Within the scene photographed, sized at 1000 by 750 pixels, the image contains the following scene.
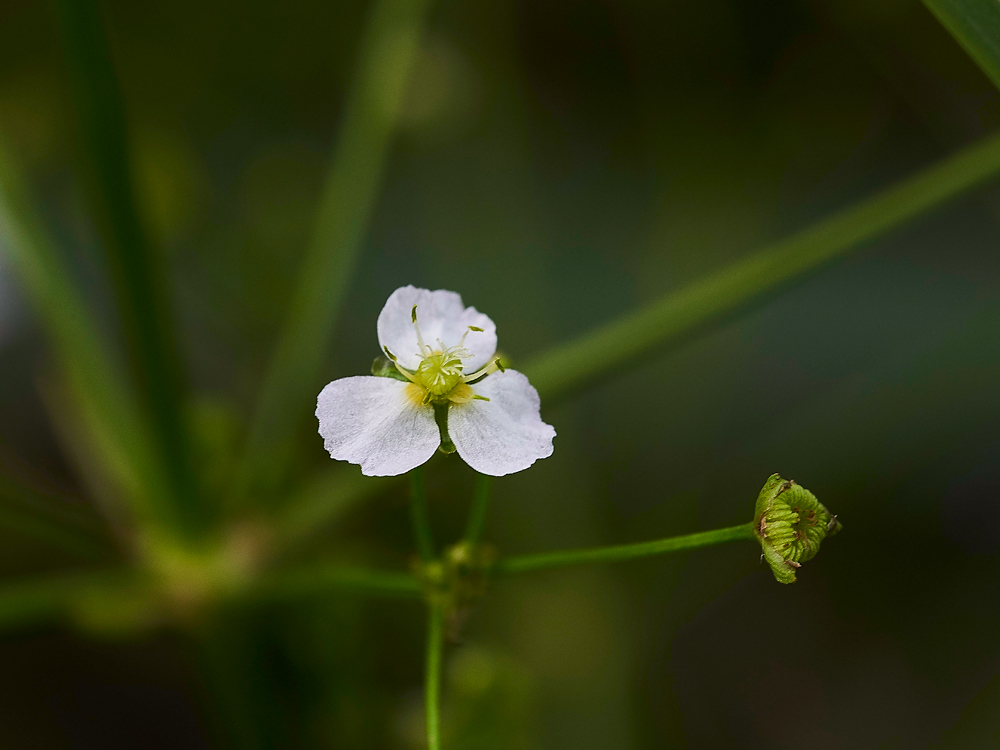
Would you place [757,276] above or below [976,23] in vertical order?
above

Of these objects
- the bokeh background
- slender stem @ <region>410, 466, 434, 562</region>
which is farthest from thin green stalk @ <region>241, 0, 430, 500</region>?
slender stem @ <region>410, 466, 434, 562</region>

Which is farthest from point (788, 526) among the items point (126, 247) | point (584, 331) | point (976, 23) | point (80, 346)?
point (584, 331)

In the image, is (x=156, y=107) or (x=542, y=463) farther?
(x=156, y=107)

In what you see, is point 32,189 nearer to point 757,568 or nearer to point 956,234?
point 757,568

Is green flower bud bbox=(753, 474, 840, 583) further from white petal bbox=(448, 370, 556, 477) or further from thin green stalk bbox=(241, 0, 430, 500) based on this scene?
thin green stalk bbox=(241, 0, 430, 500)

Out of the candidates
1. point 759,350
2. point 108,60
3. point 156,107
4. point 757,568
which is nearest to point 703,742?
point 757,568

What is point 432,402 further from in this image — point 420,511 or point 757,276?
point 757,276
